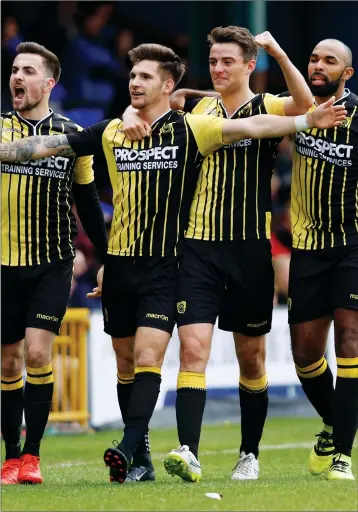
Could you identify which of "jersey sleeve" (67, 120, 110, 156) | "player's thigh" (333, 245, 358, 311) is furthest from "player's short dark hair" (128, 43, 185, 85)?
"player's thigh" (333, 245, 358, 311)

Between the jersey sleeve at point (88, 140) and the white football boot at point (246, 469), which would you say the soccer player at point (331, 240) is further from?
the jersey sleeve at point (88, 140)

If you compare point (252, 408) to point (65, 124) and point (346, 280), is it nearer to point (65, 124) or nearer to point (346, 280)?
point (346, 280)

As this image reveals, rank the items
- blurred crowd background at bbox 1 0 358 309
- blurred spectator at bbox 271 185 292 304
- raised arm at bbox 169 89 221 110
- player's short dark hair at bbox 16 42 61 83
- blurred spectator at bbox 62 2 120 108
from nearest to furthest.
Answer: player's short dark hair at bbox 16 42 61 83 → raised arm at bbox 169 89 221 110 → blurred spectator at bbox 271 185 292 304 → blurred crowd background at bbox 1 0 358 309 → blurred spectator at bbox 62 2 120 108

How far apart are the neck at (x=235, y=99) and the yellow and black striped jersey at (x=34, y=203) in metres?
0.99

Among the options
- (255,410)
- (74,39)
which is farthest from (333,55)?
(74,39)

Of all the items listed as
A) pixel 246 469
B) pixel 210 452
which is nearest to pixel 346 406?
pixel 246 469

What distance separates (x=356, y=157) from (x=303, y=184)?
384 mm

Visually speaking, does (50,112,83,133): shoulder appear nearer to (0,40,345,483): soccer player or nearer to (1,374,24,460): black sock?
(0,40,345,483): soccer player

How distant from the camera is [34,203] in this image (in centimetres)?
842

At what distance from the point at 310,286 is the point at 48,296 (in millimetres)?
1713

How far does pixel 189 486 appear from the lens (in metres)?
7.39

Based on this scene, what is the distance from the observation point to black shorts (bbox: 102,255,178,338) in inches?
309

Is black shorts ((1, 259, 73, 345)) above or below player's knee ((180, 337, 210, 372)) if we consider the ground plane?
above

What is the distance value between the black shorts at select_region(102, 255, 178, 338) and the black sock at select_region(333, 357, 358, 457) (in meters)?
1.14
